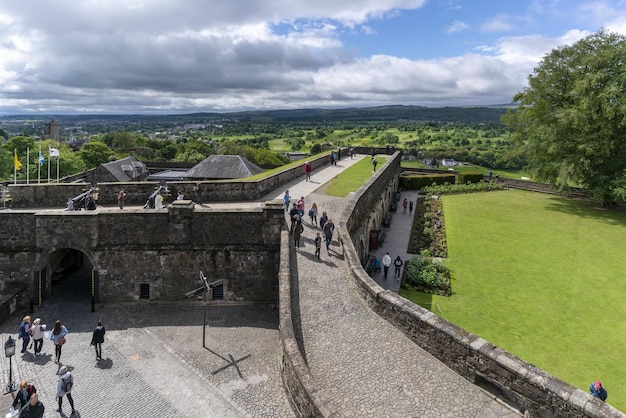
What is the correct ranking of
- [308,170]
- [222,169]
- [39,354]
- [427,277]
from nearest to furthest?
[39,354] < [427,277] < [308,170] < [222,169]

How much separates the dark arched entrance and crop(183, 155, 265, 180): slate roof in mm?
10625

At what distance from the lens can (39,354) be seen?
1200 cm

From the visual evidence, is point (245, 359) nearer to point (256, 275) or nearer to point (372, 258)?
point (256, 275)

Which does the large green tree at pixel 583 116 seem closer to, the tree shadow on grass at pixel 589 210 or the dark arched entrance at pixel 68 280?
the tree shadow on grass at pixel 589 210

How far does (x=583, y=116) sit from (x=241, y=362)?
2759cm

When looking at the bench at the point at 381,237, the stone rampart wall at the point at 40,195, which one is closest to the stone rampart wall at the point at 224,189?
the stone rampart wall at the point at 40,195

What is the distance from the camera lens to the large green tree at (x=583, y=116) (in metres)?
26.9

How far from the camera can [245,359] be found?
38.0ft

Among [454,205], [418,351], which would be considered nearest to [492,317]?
[418,351]

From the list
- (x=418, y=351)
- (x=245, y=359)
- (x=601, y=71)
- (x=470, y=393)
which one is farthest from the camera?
(x=601, y=71)

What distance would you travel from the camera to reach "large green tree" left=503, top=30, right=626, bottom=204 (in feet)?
88.2

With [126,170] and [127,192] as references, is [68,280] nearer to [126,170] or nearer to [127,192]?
[127,192]

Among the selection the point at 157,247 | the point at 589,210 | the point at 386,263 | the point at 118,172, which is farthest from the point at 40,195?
the point at 589,210

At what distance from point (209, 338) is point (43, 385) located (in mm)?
4500
